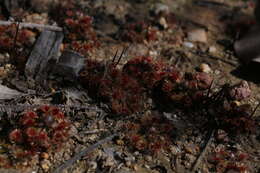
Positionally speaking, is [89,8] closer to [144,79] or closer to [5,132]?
[144,79]

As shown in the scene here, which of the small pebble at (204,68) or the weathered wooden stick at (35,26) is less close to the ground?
the weathered wooden stick at (35,26)

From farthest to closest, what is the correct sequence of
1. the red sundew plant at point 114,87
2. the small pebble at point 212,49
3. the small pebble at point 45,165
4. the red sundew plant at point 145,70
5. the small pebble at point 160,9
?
the small pebble at point 160,9 < the small pebble at point 212,49 < the red sundew plant at point 145,70 < the red sundew plant at point 114,87 < the small pebble at point 45,165

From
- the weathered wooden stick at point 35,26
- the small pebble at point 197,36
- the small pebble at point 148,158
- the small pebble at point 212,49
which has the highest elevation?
the weathered wooden stick at point 35,26

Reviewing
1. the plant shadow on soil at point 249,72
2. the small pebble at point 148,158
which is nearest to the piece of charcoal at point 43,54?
the small pebble at point 148,158

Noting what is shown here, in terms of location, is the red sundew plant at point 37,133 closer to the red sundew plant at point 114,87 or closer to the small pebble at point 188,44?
the red sundew plant at point 114,87

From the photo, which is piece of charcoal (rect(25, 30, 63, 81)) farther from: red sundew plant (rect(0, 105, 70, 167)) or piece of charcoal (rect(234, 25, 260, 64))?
piece of charcoal (rect(234, 25, 260, 64))

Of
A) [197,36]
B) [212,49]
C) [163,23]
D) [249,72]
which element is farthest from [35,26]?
[249,72]

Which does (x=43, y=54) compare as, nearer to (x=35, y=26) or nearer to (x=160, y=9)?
(x=35, y=26)
